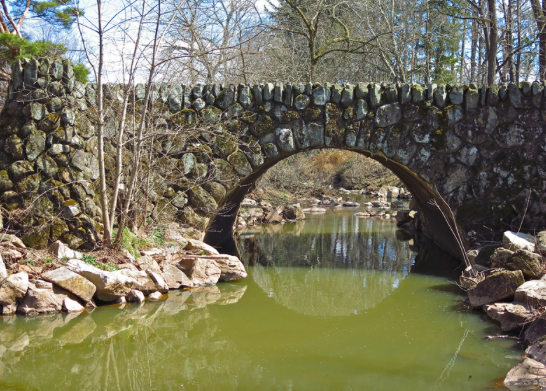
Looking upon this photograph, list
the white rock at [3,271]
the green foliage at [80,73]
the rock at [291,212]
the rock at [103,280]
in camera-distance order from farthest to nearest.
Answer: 1. the rock at [291,212]
2. the green foliage at [80,73]
3. the rock at [103,280]
4. the white rock at [3,271]

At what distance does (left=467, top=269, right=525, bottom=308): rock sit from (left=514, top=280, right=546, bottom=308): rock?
0.17m

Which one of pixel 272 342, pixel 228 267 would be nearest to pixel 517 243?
pixel 272 342

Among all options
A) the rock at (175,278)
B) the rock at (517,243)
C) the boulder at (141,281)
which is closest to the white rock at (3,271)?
the boulder at (141,281)

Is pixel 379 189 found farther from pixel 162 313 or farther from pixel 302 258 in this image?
pixel 162 313

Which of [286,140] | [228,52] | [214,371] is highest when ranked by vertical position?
[228,52]

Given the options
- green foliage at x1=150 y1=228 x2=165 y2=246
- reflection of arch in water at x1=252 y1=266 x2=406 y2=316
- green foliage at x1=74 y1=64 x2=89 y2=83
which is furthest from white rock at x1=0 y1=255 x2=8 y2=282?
reflection of arch in water at x1=252 y1=266 x2=406 y2=316

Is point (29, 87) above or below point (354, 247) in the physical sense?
above

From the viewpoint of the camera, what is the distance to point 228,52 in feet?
46.9

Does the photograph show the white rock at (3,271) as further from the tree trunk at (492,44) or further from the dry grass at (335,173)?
the dry grass at (335,173)

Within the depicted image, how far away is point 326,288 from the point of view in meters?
7.77

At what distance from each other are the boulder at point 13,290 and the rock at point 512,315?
16.8 feet

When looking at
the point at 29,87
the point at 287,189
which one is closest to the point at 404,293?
the point at 29,87

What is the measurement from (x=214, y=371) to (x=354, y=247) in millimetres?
6972

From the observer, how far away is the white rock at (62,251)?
21.0 feet
